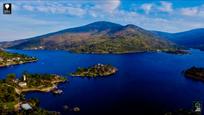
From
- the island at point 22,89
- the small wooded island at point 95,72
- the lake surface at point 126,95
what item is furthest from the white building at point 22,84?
the small wooded island at point 95,72

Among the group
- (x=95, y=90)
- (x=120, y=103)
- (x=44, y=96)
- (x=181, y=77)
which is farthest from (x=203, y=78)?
(x=44, y=96)

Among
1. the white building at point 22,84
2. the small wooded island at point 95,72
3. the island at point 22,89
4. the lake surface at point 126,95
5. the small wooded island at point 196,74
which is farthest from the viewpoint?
the small wooded island at point 95,72

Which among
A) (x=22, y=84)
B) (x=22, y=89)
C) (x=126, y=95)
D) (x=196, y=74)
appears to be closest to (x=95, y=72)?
(x=196, y=74)

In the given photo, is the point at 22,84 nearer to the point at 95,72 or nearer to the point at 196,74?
the point at 95,72

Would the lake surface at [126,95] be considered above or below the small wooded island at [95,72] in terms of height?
below

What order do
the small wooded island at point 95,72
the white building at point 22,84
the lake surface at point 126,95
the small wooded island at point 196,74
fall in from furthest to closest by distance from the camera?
the small wooded island at point 95,72
the small wooded island at point 196,74
the white building at point 22,84
the lake surface at point 126,95

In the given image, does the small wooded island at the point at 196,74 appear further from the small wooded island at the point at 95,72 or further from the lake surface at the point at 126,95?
the small wooded island at the point at 95,72

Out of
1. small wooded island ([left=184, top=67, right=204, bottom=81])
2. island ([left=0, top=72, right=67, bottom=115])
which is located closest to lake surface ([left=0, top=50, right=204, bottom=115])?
island ([left=0, top=72, right=67, bottom=115])

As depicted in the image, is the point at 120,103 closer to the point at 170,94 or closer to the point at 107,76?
the point at 170,94

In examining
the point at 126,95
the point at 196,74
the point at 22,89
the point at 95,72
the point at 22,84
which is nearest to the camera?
the point at 126,95
